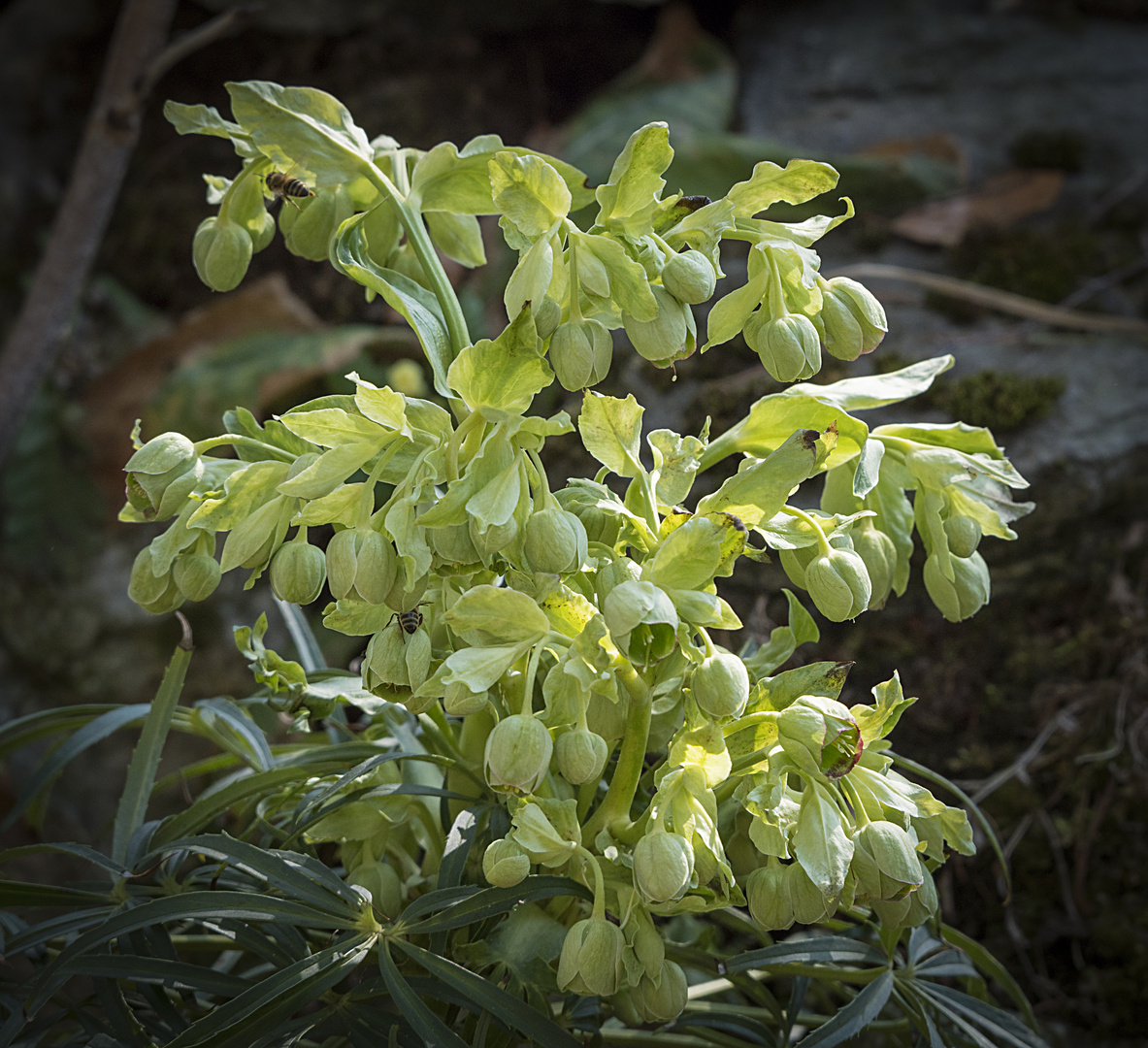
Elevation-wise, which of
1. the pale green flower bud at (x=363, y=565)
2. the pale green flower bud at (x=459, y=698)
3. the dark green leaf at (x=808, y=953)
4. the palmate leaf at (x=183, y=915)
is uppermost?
the pale green flower bud at (x=363, y=565)

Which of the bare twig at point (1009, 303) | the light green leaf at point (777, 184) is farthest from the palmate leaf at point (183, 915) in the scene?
the bare twig at point (1009, 303)

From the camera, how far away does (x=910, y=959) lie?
618 millimetres

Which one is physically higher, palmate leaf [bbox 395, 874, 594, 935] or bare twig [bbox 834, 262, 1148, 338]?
bare twig [bbox 834, 262, 1148, 338]

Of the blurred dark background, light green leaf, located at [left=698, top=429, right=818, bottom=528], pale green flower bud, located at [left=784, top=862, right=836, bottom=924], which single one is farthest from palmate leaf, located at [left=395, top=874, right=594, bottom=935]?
the blurred dark background

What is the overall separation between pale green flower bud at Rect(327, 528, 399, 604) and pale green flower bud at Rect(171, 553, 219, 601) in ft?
0.36

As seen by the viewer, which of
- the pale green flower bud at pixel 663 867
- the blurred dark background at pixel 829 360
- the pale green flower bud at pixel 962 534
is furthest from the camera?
the blurred dark background at pixel 829 360

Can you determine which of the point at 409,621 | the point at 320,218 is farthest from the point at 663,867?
the point at 320,218

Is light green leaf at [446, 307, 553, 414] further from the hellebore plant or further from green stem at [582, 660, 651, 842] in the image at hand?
green stem at [582, 660, 651, 842]

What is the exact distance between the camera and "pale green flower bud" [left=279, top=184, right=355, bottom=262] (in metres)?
0.55

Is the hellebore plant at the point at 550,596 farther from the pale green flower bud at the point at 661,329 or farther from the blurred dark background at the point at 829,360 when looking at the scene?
the blurred dark background at the point at 829,360

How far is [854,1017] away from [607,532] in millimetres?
313

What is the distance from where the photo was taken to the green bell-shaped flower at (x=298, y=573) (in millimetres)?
450

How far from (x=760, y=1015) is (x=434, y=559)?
1.46 feet

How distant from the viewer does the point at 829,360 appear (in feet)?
3.63
